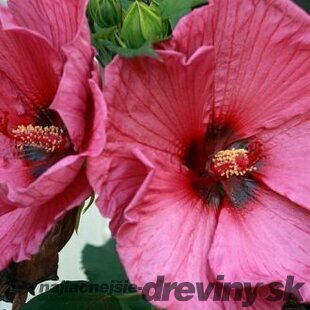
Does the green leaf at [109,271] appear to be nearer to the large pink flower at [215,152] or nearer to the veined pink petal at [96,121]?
the large pink flower at [215,152]

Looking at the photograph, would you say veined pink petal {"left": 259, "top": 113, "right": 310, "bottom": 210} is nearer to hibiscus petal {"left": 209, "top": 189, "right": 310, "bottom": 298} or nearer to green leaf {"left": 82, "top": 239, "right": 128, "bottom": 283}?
hibiscus petal {"left": 209, "top": 189, "right": 310, "bottom": 298}

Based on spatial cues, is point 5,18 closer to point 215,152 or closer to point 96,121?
point 96,121

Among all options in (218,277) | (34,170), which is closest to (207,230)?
(218,277)

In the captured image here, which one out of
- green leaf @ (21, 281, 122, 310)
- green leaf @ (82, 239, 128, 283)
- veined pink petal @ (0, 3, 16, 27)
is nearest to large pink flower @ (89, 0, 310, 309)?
veined pink petal @ (0, 3, 16, 27)

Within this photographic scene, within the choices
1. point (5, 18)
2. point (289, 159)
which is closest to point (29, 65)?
point (5, 18)

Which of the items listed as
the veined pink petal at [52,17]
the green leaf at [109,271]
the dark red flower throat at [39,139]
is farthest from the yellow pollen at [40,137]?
the green leaf at [109,271]

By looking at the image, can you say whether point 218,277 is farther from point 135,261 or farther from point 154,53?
point 154,53
